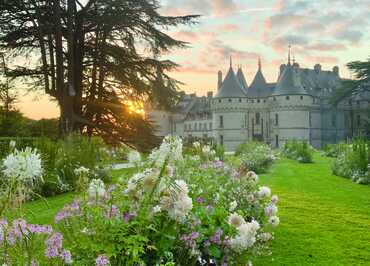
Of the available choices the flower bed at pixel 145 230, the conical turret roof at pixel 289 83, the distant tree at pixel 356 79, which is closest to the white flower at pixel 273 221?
the flower bed at pixel 145 230

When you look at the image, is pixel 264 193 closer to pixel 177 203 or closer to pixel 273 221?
pixel 273 221

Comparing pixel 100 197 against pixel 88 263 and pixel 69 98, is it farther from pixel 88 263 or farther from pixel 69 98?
pixel 69 98

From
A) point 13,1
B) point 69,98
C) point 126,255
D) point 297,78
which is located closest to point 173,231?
point 126,255

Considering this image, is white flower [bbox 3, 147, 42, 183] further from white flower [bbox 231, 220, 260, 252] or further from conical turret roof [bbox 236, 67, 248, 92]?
conical turret roof [bbox 236, 67, 248, 92]

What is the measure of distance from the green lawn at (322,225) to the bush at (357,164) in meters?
0.91

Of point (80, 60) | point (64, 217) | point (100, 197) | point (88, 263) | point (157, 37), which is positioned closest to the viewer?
point (88, 263)

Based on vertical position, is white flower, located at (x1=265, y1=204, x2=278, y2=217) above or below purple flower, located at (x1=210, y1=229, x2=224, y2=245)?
below

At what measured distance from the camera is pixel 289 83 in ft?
178

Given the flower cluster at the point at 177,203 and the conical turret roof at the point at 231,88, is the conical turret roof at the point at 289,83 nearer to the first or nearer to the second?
the conical turret roof at the point at 231,88

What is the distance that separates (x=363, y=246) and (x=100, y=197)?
3.52 meters

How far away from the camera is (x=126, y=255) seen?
3.01 meters

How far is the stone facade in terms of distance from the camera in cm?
5456

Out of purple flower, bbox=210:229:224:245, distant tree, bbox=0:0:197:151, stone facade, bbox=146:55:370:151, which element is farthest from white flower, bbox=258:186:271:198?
stone facade, bbox=146:55:370:151

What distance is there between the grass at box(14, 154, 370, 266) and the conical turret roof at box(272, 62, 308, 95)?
138ft
